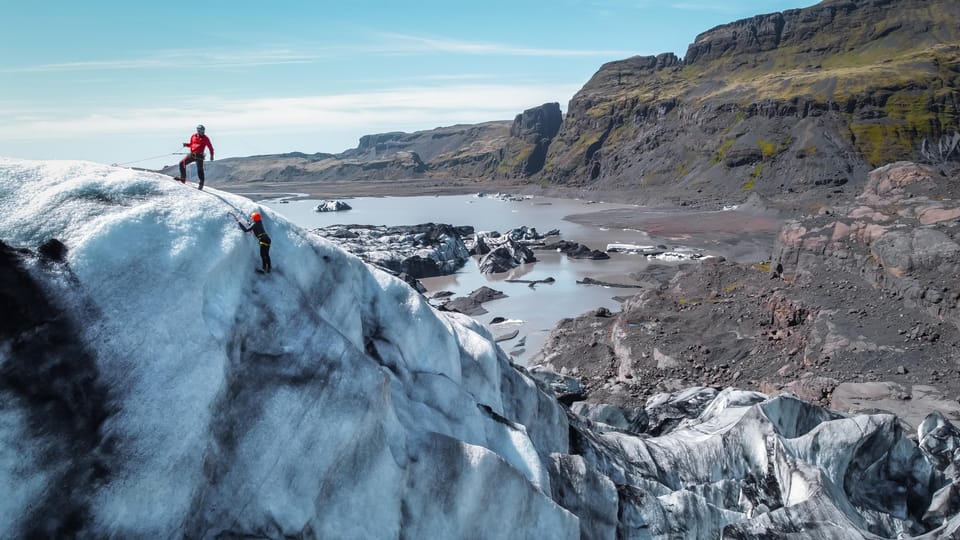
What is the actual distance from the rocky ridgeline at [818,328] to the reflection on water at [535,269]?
18.9ft

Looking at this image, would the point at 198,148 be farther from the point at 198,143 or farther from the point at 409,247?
the point at 409,247

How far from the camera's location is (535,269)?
6016 cm

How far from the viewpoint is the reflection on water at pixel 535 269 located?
144ft

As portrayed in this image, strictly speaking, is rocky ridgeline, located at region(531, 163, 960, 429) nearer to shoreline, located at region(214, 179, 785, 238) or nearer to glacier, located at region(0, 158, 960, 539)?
glacier, located at region(0, 158, 960, 539)

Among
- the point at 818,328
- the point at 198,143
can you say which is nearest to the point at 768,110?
the point at 818,328

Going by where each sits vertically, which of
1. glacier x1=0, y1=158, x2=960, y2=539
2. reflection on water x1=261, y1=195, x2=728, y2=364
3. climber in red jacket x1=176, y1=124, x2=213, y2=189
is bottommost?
reflection on water x1=261, y1=195, x2=728, y2=364

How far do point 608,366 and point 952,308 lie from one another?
14.5 m

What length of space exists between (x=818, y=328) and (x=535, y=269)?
3298cm

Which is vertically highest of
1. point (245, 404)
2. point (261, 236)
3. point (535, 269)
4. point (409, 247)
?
point (261, 236)

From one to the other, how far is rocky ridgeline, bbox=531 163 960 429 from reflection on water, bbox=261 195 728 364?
5.76 m

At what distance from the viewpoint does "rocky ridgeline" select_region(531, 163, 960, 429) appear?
24.7m

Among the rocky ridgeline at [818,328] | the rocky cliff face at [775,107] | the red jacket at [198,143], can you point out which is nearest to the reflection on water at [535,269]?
the rocky ridgeline at [818,328]

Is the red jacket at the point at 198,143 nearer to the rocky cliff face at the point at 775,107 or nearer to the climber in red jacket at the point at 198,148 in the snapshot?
the climber in red jacket at the point at 198,148

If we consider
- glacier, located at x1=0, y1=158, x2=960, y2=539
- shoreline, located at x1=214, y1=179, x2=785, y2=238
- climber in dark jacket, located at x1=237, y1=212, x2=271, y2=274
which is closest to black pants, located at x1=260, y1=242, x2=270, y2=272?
climber in dark jacket, located at x1=237, y1=212, x2=271, y2=274
